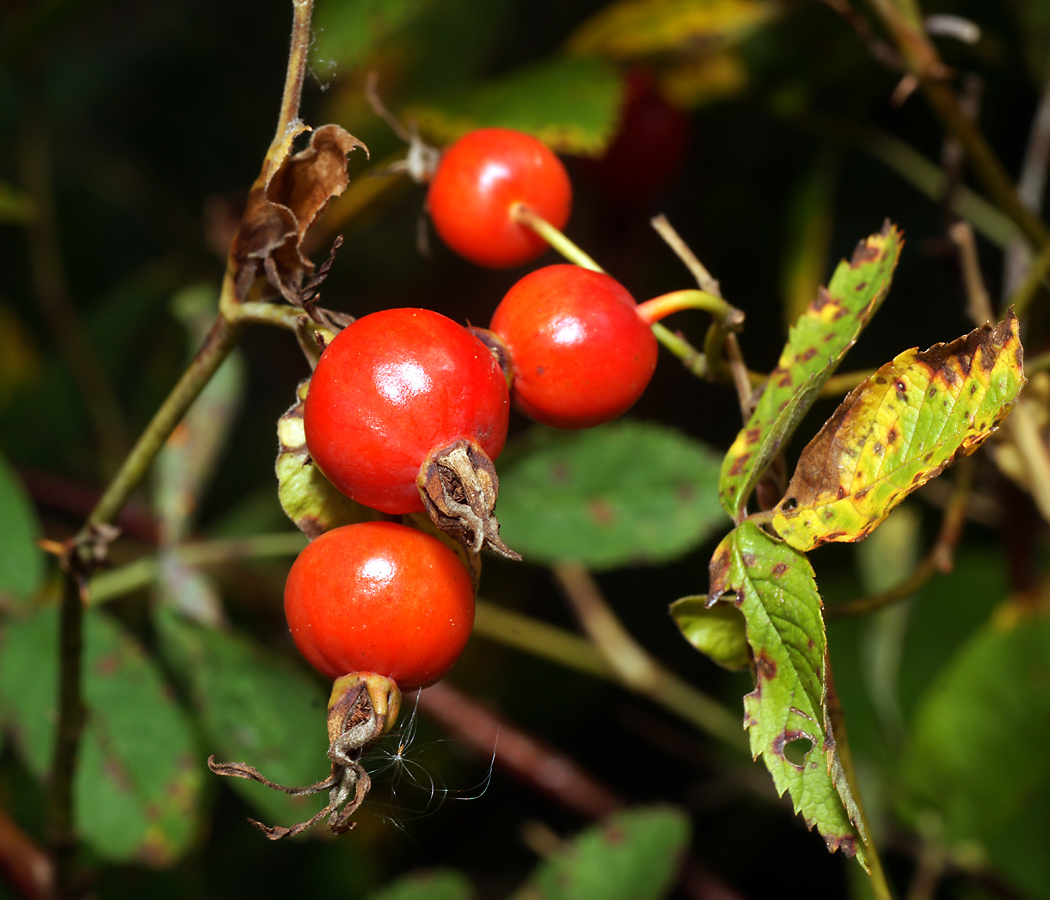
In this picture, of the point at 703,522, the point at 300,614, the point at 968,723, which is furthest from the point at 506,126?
the point at 968,723

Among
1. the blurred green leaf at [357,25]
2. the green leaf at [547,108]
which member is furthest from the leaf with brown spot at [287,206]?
the blurred green leaf at [357,25]

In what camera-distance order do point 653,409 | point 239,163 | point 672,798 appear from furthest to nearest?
point 239,163
point 653,409
point 672,798

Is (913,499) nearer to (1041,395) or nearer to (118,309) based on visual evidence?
(1041,395)

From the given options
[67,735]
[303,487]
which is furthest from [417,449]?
[67,735]

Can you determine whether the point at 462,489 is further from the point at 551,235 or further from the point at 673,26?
the point at 673,26

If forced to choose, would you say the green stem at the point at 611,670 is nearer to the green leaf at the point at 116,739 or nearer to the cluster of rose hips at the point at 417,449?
the green leaf at the point at 116,739

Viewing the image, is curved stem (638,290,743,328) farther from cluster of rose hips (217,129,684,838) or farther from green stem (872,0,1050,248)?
green stem (872,0,1050,248)

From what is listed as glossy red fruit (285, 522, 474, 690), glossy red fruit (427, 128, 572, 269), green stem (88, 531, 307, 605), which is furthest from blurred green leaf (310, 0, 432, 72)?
glossy red fruit (285, 522, 474, 690)
